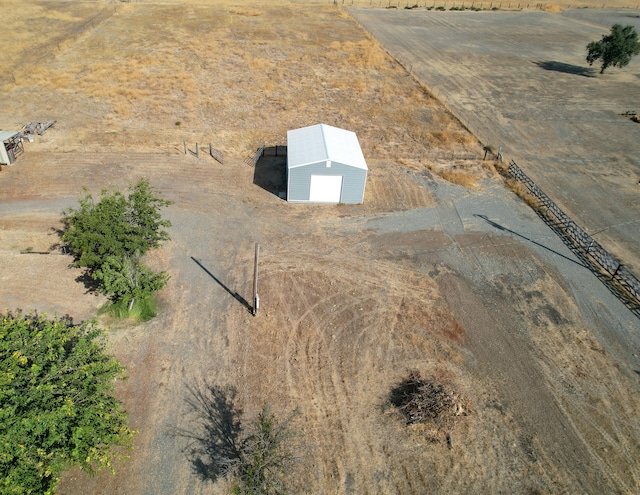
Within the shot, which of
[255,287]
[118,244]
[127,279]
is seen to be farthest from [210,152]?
[127,279]

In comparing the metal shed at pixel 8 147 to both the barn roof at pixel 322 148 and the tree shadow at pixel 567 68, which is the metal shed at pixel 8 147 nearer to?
the barn roof at pixel 322 148

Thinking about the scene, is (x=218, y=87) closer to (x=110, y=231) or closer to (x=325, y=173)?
(x=325, y=173)

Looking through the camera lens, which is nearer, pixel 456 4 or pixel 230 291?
pixel 230 291

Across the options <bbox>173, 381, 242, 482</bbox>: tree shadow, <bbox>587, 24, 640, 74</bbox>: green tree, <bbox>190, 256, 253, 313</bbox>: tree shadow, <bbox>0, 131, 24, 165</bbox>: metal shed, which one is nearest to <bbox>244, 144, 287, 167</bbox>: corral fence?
<bbox>190, 256, 253, 313</bbox>: tree shadow

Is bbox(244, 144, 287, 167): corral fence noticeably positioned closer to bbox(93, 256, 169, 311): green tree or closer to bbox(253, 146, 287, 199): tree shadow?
bbox(253, 146, 287, 199): tree shadow

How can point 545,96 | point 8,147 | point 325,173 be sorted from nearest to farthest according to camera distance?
point 325,173 < point 8,147 < point 545,96
